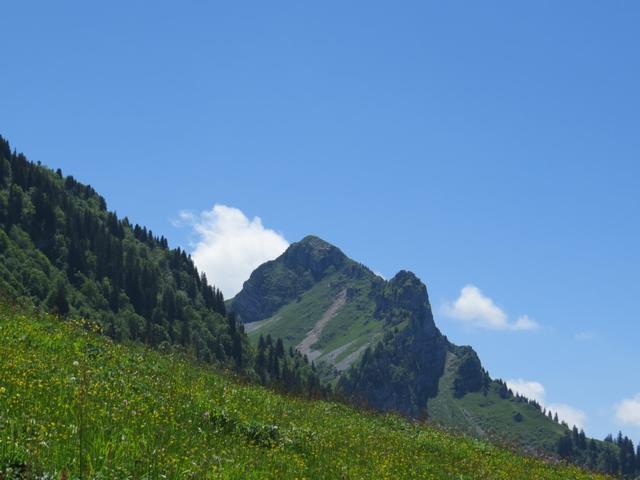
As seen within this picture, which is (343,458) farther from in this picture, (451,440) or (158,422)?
(451,440)

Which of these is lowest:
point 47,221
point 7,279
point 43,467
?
point 43,467

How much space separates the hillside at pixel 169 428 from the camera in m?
8.98

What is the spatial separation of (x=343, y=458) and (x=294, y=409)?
6070 mm

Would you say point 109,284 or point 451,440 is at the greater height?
point 109,284

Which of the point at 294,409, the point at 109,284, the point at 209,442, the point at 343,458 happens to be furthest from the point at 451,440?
the point at 109,284

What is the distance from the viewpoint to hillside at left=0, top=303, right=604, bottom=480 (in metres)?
8.98

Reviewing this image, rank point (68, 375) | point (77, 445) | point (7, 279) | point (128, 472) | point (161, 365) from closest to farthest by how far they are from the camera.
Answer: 1. point (128, 472)
2. point (77, 445)
3. point (68, 375)
4. point (161, 365)
5. point (7, 279)

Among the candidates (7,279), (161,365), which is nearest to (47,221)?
(7,279)

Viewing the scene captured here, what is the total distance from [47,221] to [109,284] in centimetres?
2663

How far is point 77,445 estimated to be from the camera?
356 inches

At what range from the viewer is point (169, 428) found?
11625mm

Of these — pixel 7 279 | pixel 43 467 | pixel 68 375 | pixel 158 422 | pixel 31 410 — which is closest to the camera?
pixel 43 467

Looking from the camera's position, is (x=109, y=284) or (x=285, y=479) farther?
(x=109, y=284)

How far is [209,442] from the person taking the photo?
471 inches
